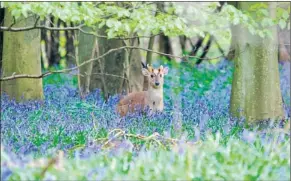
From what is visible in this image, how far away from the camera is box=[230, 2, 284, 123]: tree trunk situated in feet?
32.9

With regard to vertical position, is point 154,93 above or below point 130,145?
above

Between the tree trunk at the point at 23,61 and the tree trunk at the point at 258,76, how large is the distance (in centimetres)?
377

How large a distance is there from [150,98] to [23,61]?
2684mm

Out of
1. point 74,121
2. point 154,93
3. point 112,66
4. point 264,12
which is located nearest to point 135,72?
point 112,66

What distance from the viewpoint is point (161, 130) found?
8391mm

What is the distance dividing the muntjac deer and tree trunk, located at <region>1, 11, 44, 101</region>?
7.00ft

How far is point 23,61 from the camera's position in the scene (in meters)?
12.0

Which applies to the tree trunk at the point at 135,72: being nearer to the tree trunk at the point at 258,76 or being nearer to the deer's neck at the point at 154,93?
the deer's neck at the point at 154,93

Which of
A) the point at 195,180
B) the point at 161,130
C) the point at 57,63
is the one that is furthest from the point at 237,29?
the point at 57,63

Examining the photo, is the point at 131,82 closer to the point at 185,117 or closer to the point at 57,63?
the point at 185,117

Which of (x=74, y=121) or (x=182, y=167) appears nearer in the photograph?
(x=182, y=167)

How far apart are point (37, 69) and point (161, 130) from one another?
171 inches

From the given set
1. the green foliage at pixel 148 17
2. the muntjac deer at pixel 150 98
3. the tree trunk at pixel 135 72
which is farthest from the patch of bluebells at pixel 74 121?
the tree trunk at pixel 135 72

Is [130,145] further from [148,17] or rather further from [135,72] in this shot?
[135,72]
